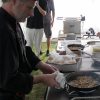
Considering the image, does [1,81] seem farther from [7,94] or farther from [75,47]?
[75,47]

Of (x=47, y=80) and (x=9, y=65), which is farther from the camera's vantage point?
(x=47, y=80)

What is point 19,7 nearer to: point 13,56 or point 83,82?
point 13,56

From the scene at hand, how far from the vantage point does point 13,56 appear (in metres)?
1.33

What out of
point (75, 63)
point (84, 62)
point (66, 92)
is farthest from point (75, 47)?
point (66, 92)

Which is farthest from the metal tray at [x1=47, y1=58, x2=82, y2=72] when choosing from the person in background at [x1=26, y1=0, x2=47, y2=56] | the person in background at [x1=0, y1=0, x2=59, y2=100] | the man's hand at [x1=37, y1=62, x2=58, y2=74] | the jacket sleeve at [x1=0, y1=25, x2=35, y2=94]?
the person in background at [x1=26, y1=0, x2=47, y2=56]

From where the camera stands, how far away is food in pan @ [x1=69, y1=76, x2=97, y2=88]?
1549mm

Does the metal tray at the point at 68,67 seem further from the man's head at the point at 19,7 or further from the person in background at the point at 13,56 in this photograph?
the man's head at the point at 19,7

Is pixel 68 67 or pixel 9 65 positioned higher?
pixel 9 65

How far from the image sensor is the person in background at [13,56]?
4.34ft

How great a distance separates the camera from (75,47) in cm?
244

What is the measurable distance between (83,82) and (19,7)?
2.06ft

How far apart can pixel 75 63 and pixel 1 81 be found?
742 millimetres

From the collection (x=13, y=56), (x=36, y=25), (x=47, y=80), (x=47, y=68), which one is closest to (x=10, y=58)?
(x=13, y=56)

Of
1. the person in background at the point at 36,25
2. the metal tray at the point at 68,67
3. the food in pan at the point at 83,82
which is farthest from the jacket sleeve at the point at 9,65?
the person in background at the point at 36,25
